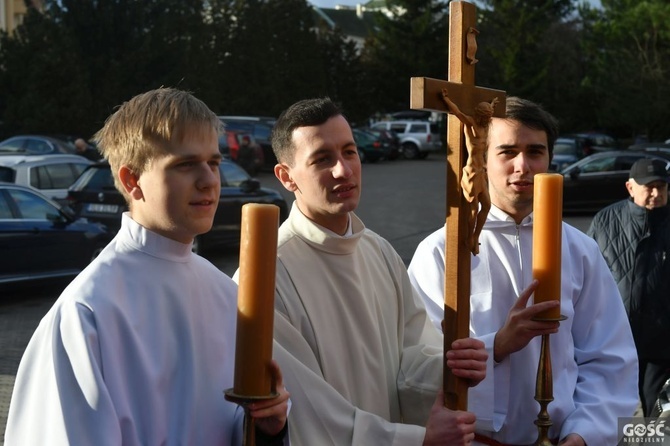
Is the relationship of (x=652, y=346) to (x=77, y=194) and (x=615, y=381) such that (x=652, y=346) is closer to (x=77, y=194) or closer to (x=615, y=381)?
(x=615, y=381)

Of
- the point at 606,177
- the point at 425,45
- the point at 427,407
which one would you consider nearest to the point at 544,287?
the point at 427,407

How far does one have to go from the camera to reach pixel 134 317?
8.34ft

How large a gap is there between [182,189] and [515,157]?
4.61 feet

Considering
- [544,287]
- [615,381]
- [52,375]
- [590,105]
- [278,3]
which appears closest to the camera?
[52,375]

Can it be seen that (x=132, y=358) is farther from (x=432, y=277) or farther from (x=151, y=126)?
(x=432, y=277)

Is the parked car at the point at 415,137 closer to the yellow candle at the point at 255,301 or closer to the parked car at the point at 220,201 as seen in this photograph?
the parked car at the point at 220,201

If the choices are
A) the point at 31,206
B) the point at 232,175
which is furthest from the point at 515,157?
the point at 232,175

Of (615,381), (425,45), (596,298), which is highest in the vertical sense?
(425,45)

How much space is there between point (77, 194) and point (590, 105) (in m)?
43.8

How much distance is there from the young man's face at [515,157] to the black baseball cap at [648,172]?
147 inches

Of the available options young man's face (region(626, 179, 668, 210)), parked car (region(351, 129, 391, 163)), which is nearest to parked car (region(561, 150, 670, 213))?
young man's face (region(626, 179, 668, 210))

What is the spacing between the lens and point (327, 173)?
3264 mm

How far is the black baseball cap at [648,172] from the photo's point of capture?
23.5ft

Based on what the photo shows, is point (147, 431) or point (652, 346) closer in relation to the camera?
point (147, 431)
